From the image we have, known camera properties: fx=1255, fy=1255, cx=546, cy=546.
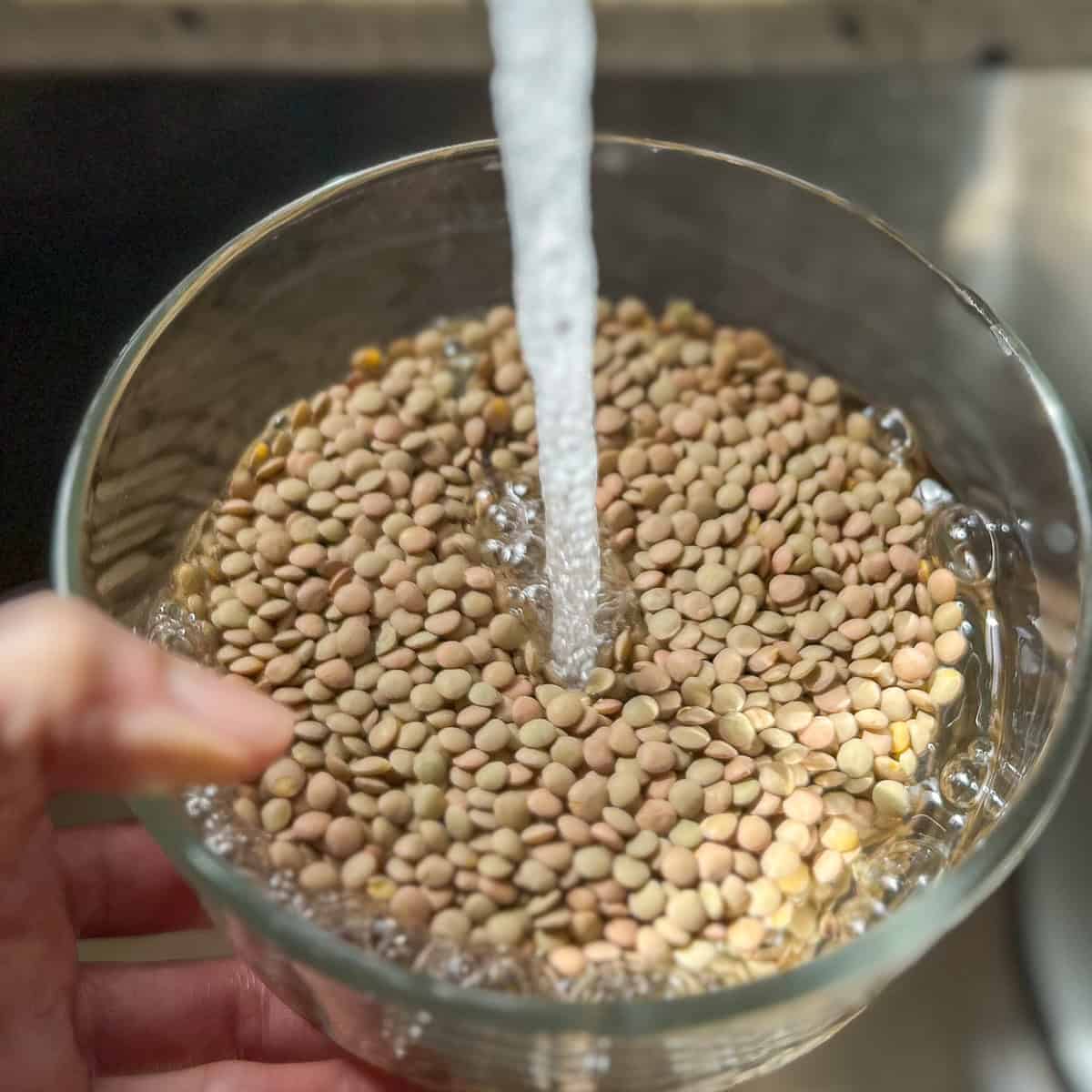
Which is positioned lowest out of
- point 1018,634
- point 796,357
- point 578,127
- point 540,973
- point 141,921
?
point 141,921

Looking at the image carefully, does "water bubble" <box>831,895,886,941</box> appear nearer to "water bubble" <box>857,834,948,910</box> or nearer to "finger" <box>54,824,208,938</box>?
"water bubble" <box>857,834,948,910</box>

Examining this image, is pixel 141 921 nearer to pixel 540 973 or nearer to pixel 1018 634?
pixel 540 973

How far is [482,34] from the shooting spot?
1.03 m

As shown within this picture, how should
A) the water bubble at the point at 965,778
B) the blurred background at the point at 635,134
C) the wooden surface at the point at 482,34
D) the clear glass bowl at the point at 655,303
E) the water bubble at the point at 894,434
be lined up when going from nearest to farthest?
the clear glass bowl at the point at 655,303 < the water bubble at the point at 965,778 < the water bubble at the point at 894,434 < the blurred background at the point at 635,134 < the wooden surface at the point at 482,34

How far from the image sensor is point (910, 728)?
60 centimetres

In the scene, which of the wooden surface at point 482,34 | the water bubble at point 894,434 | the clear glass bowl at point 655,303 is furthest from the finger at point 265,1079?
the wooden surface at point 482,34

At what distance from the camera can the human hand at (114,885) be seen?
48cm

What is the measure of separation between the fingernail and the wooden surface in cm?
65

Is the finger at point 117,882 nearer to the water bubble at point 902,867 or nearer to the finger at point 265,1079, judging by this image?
the finger at point 265,1079

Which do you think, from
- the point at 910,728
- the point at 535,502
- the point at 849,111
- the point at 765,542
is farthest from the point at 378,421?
the point at 849,111

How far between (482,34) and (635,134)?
15 centimetres

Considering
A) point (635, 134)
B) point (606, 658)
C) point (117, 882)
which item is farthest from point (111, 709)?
point (635, 134)

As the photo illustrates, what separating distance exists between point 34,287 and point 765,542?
60 centimetres

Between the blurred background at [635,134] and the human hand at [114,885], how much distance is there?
0.44 feet
